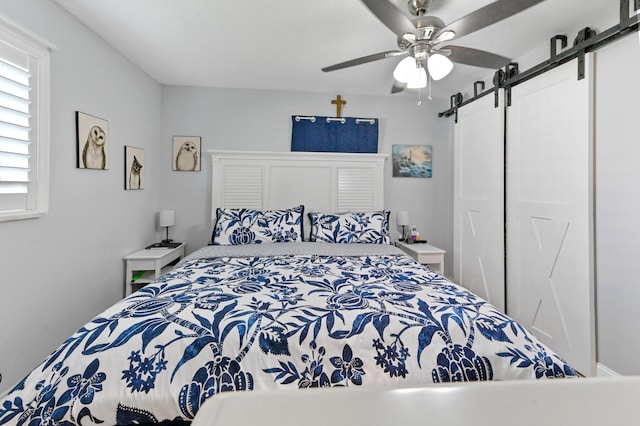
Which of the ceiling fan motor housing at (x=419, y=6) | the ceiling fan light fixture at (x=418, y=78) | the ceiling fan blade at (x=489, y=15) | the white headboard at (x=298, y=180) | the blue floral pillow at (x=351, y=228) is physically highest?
the ceiling fan motor housing at (x=419, y=6)

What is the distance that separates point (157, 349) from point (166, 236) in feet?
8.37

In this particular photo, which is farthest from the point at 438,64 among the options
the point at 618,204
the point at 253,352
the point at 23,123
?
the point at 23,123

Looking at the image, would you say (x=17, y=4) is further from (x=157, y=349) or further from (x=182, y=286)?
(x=157, y=349)

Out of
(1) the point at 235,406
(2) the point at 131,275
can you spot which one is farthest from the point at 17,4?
(1) the point at 235,406

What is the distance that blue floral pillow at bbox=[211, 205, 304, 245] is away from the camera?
2852mm

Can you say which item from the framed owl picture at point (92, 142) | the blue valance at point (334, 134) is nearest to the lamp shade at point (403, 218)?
the blue valance at point (334, 134)

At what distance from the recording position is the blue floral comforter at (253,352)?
3.30ft

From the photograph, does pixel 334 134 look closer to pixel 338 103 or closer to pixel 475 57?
pixel 338 103

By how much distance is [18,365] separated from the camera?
1.77 meters

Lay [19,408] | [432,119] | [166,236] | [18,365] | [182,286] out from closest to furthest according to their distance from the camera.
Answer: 1. [19,408]
2. [182,286]
3. [18,365]
4. [166,236]
5. [432,119]

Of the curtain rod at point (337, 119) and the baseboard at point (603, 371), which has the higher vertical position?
the curtain rod at point (337, 119)

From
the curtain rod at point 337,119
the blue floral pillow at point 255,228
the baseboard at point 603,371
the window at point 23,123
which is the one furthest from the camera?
the curtain rod at point 337,119

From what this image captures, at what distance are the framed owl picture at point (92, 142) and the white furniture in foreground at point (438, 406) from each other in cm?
248

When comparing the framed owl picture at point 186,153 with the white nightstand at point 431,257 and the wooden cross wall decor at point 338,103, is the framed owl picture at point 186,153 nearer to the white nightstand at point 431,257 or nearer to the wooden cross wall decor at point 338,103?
the wooden cross wall decor at point 338,103
